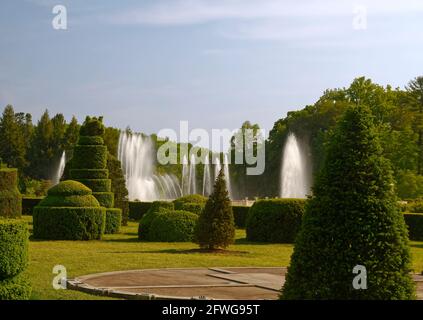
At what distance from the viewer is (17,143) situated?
3167 inches

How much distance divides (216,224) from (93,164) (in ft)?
36.2

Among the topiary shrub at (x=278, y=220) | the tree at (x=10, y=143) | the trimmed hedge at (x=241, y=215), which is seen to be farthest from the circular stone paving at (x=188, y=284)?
the tree at (x=10, y=143)

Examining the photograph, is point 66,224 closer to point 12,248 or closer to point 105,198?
point 105,198

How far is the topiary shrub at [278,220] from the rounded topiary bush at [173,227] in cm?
264

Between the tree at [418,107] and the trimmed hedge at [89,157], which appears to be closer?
the trimmed hedge at [89,157]

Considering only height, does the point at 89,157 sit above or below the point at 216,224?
above

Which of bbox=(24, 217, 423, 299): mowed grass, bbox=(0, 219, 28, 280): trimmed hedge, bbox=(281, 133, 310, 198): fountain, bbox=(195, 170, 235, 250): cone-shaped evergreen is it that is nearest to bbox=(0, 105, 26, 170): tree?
bbox=(281, 133, 310, 198): fountain

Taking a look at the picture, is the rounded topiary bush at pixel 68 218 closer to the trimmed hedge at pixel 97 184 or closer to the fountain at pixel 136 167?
the trimmed hedge at pixel 97 184

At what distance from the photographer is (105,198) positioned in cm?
3045

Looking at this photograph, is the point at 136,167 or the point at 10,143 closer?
the point at 136,167

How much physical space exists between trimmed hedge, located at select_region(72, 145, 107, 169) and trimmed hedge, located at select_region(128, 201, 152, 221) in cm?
953

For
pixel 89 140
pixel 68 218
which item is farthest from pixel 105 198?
pixel 68 218

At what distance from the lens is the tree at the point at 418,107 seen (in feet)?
199
